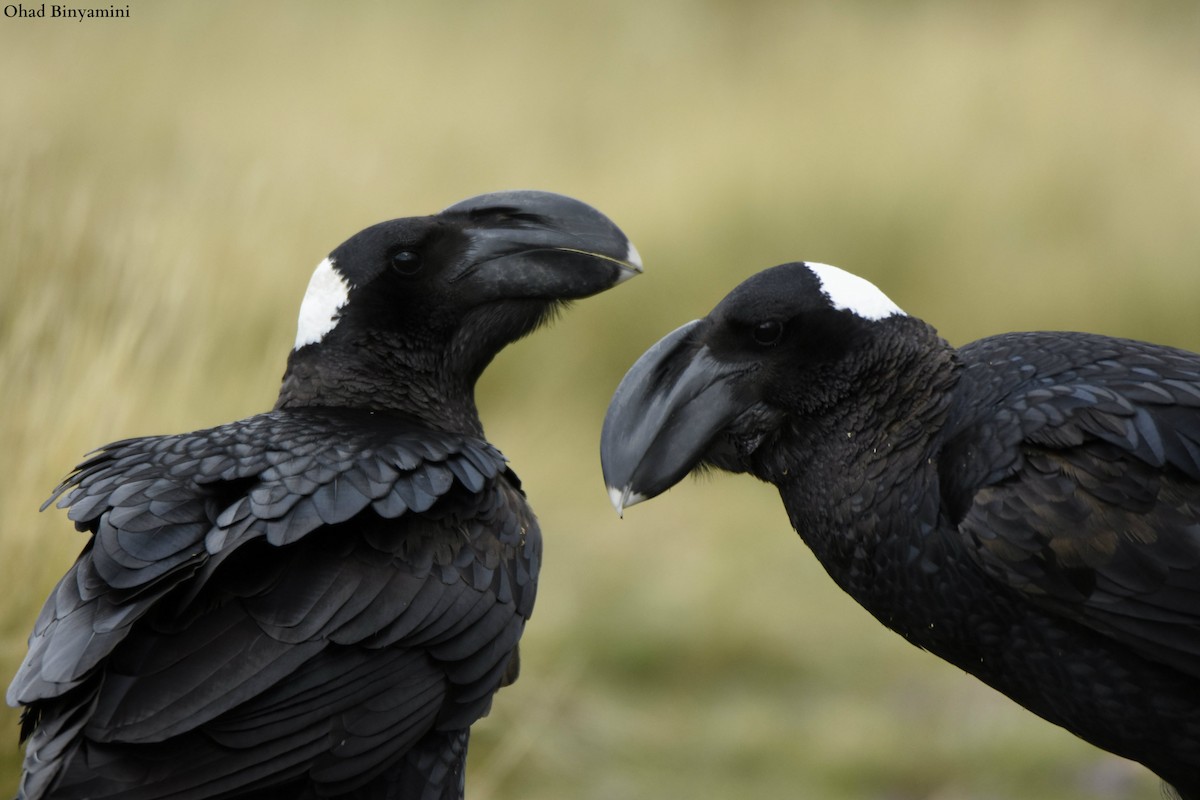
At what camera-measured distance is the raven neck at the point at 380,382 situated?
4.20 metres

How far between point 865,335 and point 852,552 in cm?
55

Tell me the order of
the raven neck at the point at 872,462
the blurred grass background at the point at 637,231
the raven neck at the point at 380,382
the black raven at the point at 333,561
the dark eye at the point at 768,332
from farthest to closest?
the blurred grass background at the point at 637,231 < the raven neck at the point at 380,382 < the dark eye at the point at 768,332 < the raven neck at the point at 872,462 < the black raven at the point at 333,561

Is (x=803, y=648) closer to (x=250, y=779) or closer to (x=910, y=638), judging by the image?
(x=910, y=638)

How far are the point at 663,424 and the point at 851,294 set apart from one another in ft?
1.91

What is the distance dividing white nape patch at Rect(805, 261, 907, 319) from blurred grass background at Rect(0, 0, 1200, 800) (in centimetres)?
245

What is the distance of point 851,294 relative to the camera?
383 cm

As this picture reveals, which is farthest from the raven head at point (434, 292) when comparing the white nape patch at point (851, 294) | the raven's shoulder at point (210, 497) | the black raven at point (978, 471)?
the white nape patch at point (851, 294)

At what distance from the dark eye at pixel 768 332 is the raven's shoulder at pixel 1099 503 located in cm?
54

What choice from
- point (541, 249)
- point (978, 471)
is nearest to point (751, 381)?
point (978, 471)

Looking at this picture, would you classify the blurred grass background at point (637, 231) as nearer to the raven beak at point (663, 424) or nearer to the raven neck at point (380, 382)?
the raven neck at point (380, 382)

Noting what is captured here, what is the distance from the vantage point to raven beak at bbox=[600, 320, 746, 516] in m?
3.81

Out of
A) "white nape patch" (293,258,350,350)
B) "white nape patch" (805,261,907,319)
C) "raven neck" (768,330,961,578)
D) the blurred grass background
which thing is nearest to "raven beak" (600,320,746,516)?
"raven neck" (768,330,961,578)

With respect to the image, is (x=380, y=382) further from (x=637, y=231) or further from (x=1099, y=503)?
(x=637, y=231)

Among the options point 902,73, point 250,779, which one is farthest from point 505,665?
point 902,73
